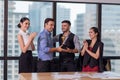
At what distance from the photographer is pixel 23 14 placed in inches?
202

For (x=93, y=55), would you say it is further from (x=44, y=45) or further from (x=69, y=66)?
(x=44, y=45)

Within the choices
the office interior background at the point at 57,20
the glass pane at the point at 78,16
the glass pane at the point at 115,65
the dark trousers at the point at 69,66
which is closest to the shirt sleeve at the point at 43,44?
the dark trousers at the point at 69,66

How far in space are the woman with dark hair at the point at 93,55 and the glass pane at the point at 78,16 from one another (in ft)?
3.74

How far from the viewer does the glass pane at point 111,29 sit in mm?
5566

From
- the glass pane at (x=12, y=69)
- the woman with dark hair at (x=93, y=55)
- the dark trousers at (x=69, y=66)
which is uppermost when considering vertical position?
the woman with dark hair at (x=93, y=55)

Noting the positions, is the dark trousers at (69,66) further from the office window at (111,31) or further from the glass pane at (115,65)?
the glass pane at (115,65)

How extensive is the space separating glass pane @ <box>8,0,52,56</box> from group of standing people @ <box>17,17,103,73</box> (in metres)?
0.93

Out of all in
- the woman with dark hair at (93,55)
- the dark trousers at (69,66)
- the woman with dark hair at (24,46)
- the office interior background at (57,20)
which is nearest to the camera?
the woman with dark hair at (24,46)

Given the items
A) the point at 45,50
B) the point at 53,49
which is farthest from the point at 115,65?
the point at 45,50

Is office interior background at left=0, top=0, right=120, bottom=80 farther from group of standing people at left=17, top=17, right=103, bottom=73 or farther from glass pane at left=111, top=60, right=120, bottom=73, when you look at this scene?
group of standing people at left=17, top=17, right=103, bottom=73

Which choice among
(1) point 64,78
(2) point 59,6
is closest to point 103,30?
(2) point 59,6

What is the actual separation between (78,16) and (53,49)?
1.57 meters

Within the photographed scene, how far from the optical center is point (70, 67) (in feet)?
14.1

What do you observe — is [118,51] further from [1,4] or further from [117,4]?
[1,4]
